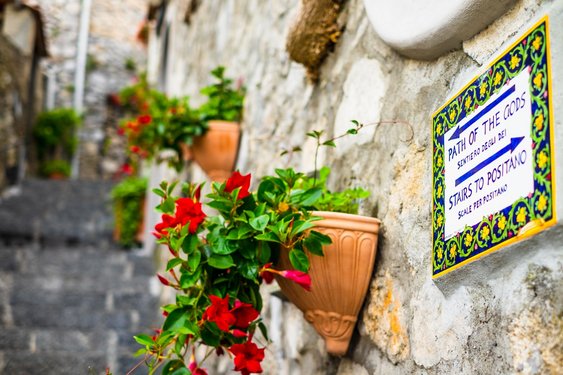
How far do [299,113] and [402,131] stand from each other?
2.54 feet

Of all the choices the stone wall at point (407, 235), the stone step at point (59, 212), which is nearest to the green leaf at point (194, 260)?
the stone wall at point (407, 235)

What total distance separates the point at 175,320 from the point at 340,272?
0.39 metres

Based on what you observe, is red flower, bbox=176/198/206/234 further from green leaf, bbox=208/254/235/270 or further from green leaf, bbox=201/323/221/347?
green leaf, bbox=201/323/221/347

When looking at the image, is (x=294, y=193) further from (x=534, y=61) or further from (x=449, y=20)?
(x=534, y=61)

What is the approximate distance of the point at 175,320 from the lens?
4.98 ft

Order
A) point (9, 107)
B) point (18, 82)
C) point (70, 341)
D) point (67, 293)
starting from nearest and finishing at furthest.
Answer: point (70, 341)
point (67, 293)
point (9, 107)
point (18, 82)

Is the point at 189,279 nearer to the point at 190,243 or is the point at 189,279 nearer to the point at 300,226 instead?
the point at 190,243

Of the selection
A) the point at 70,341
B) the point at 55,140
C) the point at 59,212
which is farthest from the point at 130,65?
the point at 70,341

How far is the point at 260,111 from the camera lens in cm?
277

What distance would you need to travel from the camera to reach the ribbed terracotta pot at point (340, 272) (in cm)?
145

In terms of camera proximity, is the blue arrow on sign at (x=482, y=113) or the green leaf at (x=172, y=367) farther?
the green leaf at (x=172, y=367)

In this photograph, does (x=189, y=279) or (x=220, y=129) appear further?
(x=220, y=129)

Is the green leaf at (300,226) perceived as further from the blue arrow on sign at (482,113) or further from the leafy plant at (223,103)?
the leafy plant at (223,103)

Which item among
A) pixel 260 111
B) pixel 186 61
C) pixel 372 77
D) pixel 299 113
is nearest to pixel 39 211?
pixel 186 61
